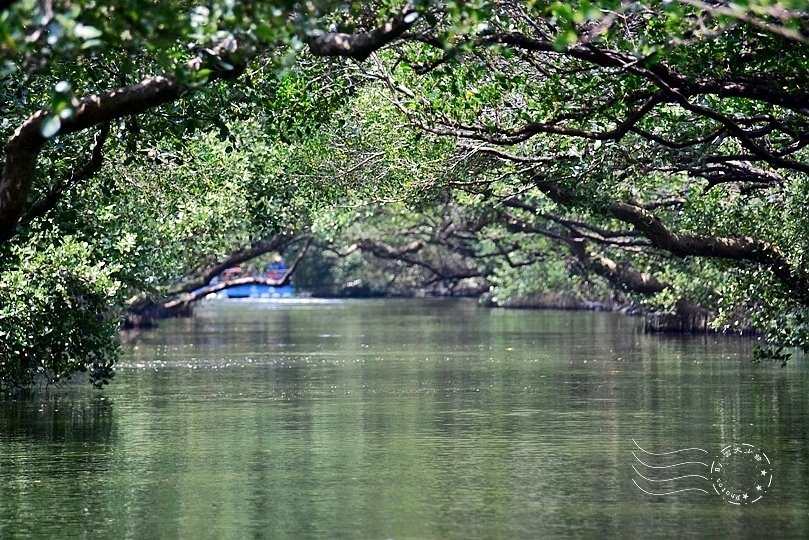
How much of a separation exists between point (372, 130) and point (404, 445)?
34.0 ft

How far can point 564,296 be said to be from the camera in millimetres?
81438

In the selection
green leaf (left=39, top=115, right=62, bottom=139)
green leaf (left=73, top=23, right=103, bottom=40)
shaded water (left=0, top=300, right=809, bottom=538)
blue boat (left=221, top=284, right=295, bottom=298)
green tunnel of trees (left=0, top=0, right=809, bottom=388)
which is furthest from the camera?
blue boat (left=221, top=284, right=295, bottom=298)

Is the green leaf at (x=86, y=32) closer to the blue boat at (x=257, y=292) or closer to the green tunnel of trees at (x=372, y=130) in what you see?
the green tunnel of trees at (x=372, y=130)

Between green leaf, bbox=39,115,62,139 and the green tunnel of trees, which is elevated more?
the green tunnel of trees

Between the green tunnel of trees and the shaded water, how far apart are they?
97.0 inches

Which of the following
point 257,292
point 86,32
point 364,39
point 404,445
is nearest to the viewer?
point 86,32

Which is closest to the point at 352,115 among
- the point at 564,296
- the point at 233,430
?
the point at 233,430

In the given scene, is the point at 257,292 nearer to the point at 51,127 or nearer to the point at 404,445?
the point at 404,445

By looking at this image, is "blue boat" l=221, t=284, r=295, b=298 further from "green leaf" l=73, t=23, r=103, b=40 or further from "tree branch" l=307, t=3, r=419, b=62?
"green leaf" l=73, t=23, r=103, b=40

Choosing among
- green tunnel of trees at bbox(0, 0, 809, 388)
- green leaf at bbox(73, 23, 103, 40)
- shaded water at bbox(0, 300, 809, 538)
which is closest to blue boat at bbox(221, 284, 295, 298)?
green tunnel of trees at bbox(0, 0, 809, 388)

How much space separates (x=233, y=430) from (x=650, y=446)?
6280mm

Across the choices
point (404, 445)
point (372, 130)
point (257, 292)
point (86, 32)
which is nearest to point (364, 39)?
point (86, 32)

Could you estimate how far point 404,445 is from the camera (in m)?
21.2

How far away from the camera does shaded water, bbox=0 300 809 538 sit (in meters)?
15.1
